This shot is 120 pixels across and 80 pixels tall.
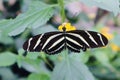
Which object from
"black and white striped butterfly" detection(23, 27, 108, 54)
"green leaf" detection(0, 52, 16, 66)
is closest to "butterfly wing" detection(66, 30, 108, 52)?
"black and white striped butterfly" detection(23, 27, 108, 54)

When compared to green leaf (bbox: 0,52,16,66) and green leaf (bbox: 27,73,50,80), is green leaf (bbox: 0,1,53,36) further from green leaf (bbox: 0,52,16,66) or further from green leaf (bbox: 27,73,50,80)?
green leaf (bbox: 0,52,16,66)

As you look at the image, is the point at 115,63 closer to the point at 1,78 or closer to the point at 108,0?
the point at 1,78

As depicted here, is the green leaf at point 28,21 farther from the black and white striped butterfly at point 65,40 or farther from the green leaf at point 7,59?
the green leaf at point 7,59

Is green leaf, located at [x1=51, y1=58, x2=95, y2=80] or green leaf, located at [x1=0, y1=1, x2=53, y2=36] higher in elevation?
green leaf, located at [x1=0, y1=1, x2=53, y2=36]

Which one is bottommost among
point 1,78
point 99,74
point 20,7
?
point 1,78

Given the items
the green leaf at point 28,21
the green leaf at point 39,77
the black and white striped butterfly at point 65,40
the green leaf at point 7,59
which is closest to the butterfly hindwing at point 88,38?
the black and white striped butterfly at point 65,40

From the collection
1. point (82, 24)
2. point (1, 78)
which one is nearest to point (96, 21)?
point (82, 24)

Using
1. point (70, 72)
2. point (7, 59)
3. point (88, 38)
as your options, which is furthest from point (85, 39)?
point (7, 59)
